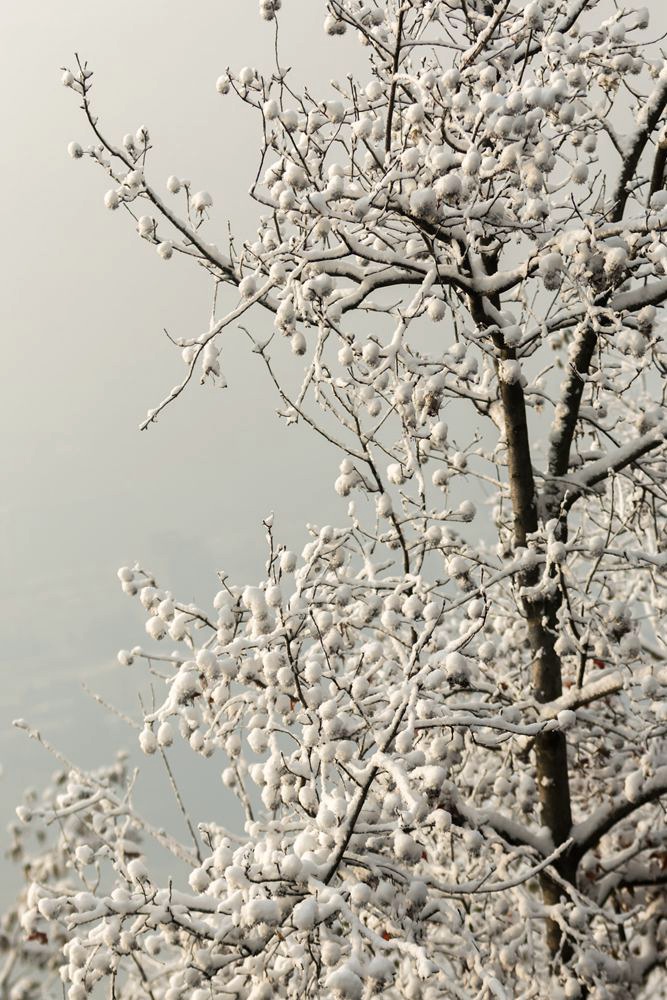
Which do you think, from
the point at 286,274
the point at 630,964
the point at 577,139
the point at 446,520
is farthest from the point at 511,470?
the point at 630,964

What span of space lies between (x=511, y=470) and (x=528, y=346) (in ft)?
3.59

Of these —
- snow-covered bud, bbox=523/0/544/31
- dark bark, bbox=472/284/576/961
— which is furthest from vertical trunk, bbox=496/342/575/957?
snow-covered bud, bbox=523/0/544/31

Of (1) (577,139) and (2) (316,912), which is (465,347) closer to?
(1) (577,139)

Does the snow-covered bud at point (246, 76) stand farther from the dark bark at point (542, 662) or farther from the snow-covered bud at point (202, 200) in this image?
the dark bark at point (542, 662)

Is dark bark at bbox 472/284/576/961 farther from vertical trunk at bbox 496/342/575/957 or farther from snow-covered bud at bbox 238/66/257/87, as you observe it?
snow-covered bud at bbox 238/66/257/87

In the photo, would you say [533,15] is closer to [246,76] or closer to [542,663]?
[246,76]

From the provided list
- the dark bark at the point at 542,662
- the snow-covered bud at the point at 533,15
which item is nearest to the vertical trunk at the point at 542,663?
the dark bark at the point at 542,662

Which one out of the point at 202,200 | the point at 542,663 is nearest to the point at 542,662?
the point at 542,663

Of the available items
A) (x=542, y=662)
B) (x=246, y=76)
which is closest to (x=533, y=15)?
(x=246, y=76)

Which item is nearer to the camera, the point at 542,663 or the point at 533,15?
the point at 533,15

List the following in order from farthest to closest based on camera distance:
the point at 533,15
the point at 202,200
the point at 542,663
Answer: the point at 542,663 < the point at 202,200 < the point at 533,15

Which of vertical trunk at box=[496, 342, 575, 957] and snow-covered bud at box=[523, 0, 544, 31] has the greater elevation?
snow-covered bud at box=[523, 0, 544, 31]

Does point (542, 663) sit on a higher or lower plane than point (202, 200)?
lower

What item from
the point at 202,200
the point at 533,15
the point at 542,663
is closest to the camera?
the point at 533,15
